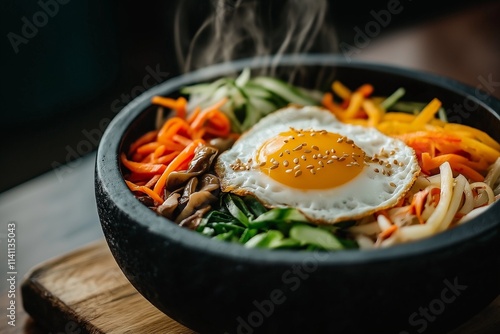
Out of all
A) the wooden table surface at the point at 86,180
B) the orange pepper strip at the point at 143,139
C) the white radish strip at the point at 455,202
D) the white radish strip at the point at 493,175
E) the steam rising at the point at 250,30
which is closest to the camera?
the white radish strip at the point at 455,202

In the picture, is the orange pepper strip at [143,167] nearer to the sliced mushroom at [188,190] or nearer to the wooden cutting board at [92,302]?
the sliced mushroom at [188,190]

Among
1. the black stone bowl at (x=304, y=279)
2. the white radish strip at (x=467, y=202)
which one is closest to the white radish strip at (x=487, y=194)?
the white radish strip at (x=467, y=202)

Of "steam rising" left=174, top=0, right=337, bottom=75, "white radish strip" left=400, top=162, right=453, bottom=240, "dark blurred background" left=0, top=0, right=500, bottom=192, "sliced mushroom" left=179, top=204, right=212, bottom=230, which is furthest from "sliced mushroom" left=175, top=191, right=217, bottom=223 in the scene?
"dark blurred background" left=0, top=0, right=500, bottom=192

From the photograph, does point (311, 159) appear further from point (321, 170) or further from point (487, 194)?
point (487, 194)

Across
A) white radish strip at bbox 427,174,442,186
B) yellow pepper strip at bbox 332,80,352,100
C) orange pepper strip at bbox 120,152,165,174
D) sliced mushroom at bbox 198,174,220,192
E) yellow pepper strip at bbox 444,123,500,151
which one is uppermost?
orange pepper strip at bbox 120,152,165,174

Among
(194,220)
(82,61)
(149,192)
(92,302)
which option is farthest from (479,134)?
(82,61)

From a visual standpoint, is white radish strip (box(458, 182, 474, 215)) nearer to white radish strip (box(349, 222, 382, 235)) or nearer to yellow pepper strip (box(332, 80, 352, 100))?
white radish strip (box(349, 222, 382, 235))

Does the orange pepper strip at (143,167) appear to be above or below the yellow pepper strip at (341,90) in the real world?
above
